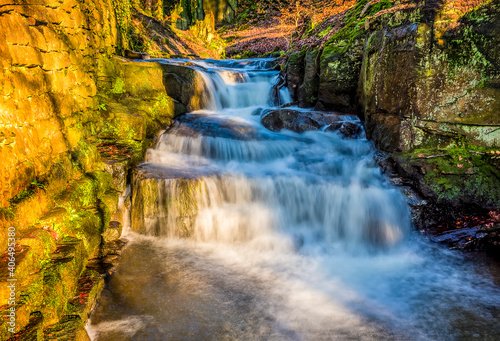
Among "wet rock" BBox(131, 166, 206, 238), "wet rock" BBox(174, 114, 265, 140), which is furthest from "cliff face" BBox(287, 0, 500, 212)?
"wet rock" BBox(131, 166, 206, 238)

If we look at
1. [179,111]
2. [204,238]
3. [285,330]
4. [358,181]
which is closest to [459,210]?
[358,181]

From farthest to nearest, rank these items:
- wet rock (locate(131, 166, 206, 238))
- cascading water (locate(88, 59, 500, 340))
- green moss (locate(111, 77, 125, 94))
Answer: green moss (locate(111, 77, 125, 94)) < wet rock (locate(131, 166, 206, 238)) < cascading water (locate(88, 59, 500, 340))

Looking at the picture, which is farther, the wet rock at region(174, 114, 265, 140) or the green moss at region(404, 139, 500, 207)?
the wet rock at region(174, 114, 265, 140)

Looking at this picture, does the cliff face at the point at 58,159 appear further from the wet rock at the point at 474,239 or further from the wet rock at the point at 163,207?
the wet rock at the point at 474,239

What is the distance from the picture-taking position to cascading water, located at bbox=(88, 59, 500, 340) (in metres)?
3.36

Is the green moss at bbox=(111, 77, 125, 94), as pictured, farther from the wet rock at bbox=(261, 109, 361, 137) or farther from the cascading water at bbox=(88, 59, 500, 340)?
the wet rock at bbox=(261, 109, 361, 137)

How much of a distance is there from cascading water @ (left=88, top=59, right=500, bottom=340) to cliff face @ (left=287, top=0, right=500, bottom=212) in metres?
0.85

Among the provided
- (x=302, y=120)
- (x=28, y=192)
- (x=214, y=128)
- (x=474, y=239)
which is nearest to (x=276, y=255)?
(x=474, y=239)

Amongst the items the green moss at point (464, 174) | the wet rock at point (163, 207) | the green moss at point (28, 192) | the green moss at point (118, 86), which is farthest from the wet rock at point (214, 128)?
the green moss at point (28, 192)

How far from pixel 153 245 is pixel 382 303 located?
3.51 meters

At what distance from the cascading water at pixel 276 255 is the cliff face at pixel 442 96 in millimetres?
853

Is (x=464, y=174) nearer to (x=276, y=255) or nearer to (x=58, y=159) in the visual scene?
(x=276, y=255)

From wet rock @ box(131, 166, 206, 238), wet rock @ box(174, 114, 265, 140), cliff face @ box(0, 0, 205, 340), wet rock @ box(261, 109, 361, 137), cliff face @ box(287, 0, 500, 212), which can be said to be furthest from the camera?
wet rock @ box(261, 109, 361, 137)

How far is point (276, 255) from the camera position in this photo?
4988mm
